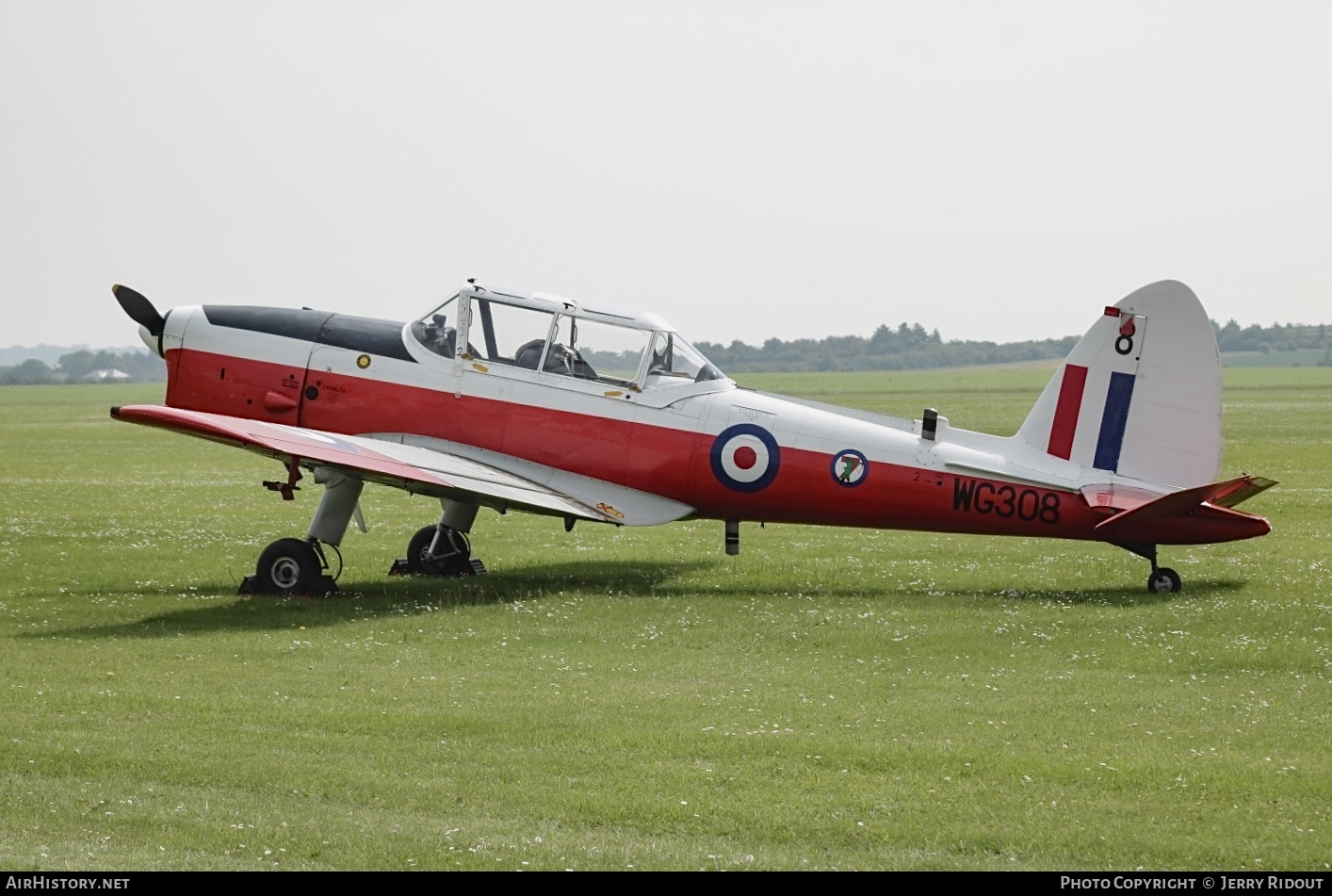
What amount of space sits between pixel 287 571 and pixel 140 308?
3403 millimetres

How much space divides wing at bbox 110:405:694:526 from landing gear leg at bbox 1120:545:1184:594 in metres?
3.86

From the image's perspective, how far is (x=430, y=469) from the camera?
12352 millimetres

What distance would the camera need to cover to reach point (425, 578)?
14.0 metres

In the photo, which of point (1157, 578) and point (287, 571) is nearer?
point (1157, 578)

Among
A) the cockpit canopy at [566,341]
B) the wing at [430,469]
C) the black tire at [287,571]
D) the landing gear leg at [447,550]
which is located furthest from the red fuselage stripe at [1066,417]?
the black tire at [287,571]

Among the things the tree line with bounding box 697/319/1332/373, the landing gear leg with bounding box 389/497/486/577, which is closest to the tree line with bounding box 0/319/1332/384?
the tree line with bounding box 697/319/1332/373

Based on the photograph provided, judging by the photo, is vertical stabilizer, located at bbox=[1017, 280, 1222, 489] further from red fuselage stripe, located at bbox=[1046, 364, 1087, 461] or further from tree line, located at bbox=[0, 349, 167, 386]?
tree line, located at bbox=[0, 349, 167, 386]

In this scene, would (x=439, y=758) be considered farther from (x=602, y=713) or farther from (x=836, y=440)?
(x=836, y=440)

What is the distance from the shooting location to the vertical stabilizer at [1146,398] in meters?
12.2

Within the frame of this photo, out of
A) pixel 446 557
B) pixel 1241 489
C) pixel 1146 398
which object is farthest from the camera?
pixel 446 557

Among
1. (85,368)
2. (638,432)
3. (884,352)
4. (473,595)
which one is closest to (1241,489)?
(638,432)

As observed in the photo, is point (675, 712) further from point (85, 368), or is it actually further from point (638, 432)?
point (85, 368)

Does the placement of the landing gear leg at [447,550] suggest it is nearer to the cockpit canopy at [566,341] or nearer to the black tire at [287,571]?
the cockpit canopy at [566,341]

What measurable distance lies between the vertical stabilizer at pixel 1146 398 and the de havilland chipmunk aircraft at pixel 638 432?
0.02 m
